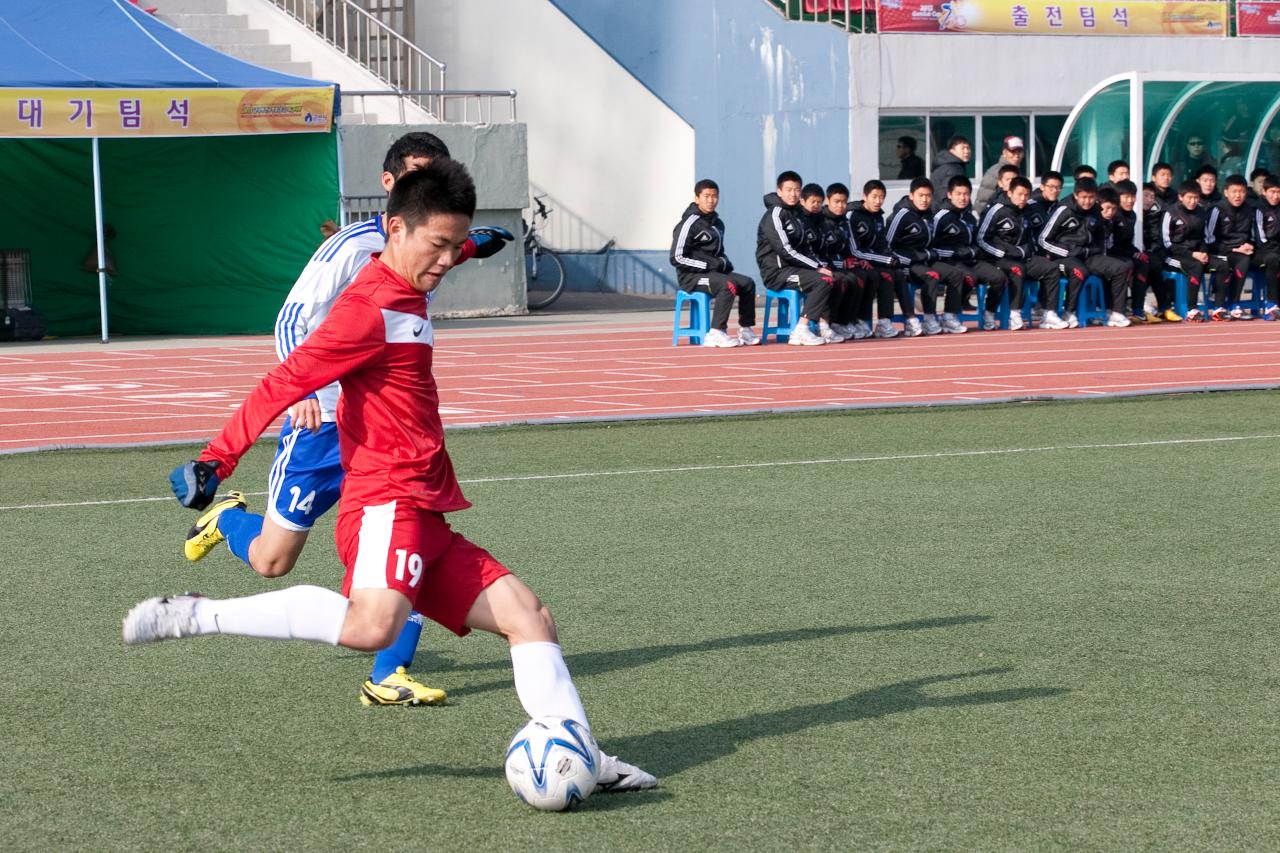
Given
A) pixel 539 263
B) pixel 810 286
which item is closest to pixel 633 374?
pixel 810 286

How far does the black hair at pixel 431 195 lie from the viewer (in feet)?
14.0

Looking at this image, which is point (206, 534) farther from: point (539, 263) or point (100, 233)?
point (539, 263)

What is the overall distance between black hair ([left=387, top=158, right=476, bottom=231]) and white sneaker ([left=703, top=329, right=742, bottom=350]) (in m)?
13.4

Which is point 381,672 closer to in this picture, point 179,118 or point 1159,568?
point 1159,568

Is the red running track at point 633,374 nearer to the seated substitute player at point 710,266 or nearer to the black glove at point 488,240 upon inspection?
the seated substitute player at point 710,266

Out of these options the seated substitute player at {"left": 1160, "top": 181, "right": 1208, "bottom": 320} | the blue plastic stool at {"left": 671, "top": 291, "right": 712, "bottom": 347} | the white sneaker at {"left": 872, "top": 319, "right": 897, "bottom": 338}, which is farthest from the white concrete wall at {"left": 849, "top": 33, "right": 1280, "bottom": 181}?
the blue plastic stool at {"left": 671, "top": 291, "right": 712, "bottom": 347}

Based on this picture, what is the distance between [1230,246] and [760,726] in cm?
1753

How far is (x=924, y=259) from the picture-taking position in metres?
19.5

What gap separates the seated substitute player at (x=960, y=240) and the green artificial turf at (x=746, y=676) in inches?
401

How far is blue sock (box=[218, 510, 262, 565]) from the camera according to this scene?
18.9 ft

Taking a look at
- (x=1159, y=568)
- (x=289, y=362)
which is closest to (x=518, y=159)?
(x=1159, y=568)

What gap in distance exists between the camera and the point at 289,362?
428 centimetres

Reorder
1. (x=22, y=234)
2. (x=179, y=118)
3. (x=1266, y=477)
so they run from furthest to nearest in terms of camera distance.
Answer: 1. (x=22, y=234)
2. (x=179, y=118)
3. (x=1266, y=477)

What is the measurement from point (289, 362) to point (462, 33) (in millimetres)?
24875
